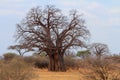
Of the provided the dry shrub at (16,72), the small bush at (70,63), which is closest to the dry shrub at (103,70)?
the dry shrub at (16,72)

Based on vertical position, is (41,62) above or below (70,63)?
above

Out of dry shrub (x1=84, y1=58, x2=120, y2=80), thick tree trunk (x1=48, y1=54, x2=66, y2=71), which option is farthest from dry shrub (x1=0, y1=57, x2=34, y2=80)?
thick tree trunk (x1=48, y1=54, x2=66, y2=71)

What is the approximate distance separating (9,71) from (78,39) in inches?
1220

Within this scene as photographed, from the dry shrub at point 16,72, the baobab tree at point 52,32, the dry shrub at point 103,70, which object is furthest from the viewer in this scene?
the baobab tree at point 52,32

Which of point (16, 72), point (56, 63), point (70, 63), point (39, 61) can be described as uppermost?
point (39, 61)

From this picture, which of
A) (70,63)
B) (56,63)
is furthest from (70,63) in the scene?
(56,63)

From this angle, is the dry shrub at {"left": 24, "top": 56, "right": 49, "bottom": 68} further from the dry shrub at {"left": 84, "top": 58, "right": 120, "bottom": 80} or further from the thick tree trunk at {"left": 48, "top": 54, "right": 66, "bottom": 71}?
the dry shrub at {"left": 84, "top": 58, "right": 120, "bottom": 80}

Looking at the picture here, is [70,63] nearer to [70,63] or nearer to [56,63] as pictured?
[70,63]

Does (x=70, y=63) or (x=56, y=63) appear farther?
(x=70, y=63)

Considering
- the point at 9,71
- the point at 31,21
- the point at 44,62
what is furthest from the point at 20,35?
the point at 9,71

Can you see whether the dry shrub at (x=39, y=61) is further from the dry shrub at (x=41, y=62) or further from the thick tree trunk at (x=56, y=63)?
the thick tree trunk at (x=56, y=63)

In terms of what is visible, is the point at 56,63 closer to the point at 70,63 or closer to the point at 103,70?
the point at 70,63

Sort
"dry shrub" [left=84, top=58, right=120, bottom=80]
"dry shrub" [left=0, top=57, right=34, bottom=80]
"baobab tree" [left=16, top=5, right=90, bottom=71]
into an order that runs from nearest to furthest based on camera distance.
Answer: "dry shrub" [left=0, top=57, right=34, bottom=80] < "dry shrub" [left=84, top=58, right=120, bottom=80] < "baobab tree" [left=16, top=5, right=90, bottom=71]

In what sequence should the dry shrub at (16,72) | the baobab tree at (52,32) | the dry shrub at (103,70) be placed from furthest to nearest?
1. the baobab tree at (52,32)
2. the dry shrub at (103,70)
3. the dry shrub at (16,72)
